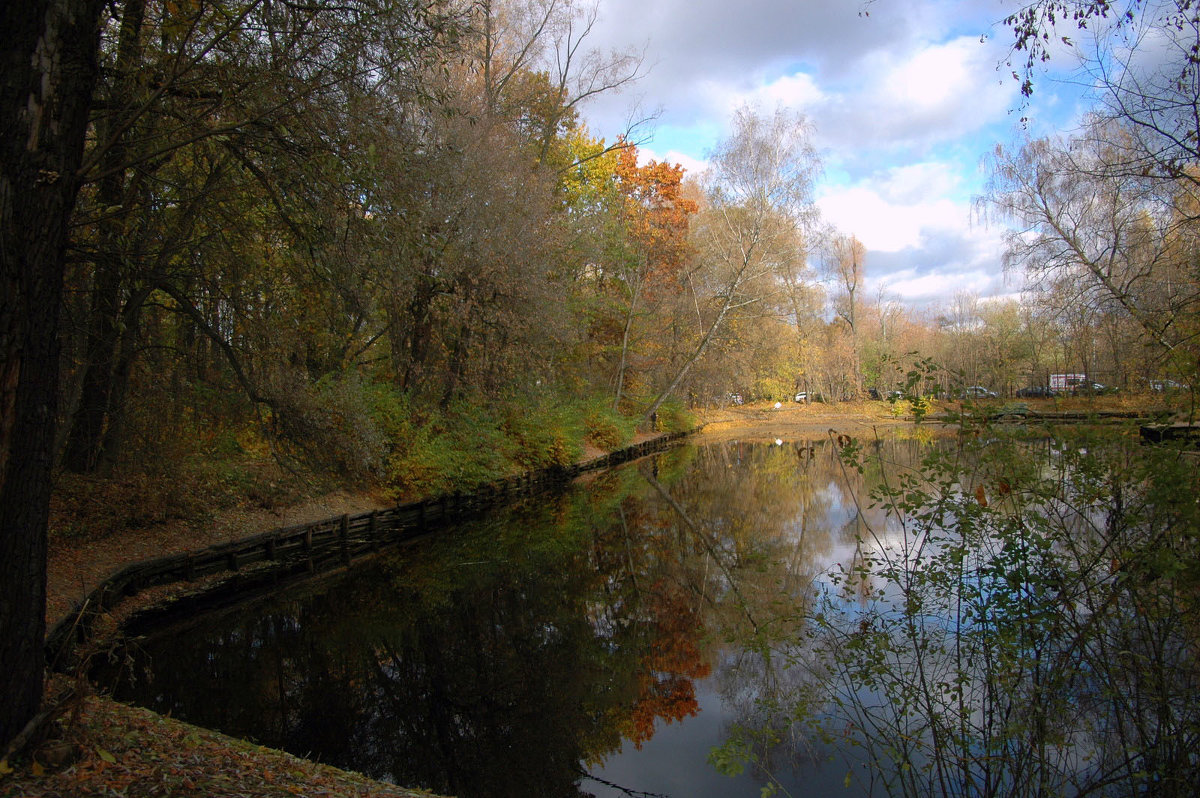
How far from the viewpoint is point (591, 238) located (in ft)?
78.0

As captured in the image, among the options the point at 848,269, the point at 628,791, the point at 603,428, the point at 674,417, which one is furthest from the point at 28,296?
the point at 848,269

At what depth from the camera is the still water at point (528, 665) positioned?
583cm

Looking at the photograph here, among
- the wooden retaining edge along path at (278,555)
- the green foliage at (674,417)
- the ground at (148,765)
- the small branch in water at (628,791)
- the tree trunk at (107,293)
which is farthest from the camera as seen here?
the green foliage at (674,417)

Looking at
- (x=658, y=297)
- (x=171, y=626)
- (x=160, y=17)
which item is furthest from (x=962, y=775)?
(x=658, y=297)

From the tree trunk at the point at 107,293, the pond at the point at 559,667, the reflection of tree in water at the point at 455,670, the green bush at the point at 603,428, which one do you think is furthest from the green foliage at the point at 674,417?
the tree trunk at the point at 107,293

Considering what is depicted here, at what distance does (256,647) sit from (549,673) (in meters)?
3.36

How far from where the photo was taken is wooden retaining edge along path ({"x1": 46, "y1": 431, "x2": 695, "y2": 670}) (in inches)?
291

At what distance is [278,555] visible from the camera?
11.6 metres

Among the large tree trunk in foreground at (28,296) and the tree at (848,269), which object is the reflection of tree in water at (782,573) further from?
the tree at (848,269)

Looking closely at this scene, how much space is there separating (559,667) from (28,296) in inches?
229

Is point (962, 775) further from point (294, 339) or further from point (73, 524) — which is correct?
point (294, 339)

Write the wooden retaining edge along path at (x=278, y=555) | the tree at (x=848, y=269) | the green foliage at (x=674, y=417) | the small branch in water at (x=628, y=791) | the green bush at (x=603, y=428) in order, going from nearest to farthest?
the small branch in water at (x=628, y=791)
the wooden retaining edge along path at (x=278, y=555)
the green bush at (x=603, y=428)
the green foliage at (x=674, y=417)
the tree at (x=848, y=269)

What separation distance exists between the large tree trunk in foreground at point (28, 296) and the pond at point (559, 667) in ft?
4.38

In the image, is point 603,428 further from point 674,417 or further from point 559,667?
point 559,667
